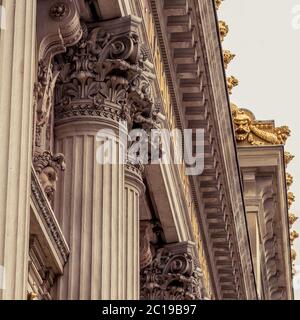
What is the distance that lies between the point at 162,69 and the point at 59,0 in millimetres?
7931

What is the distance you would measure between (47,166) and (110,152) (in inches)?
105

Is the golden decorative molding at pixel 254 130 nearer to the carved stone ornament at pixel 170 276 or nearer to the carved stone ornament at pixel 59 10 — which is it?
the carved stone ornament at pixel 170 276

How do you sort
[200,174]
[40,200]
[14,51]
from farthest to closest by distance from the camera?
[200,174] → [40,200] → [14,51]

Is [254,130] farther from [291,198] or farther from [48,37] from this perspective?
[48,37]

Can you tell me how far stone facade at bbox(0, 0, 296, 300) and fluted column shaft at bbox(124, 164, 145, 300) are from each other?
0.09ft

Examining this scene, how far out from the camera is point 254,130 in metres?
59.6

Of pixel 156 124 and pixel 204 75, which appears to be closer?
pixel 156 124

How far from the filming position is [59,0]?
2323 centimetres

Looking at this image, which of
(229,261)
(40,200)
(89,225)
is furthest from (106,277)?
(229,261)

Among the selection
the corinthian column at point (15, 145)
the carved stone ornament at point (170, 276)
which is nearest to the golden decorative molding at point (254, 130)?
the carved stone ornament at point (170, 276)

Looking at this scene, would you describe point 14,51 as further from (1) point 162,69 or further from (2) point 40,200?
(1) point 162,69

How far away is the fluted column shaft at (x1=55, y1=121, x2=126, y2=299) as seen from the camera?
2412 cm

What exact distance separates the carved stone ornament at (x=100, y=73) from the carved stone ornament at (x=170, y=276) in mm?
8155

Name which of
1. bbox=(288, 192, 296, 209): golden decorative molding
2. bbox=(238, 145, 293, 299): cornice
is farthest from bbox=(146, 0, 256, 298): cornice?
bbox=(288, 192, 296, 209): golden decorative molding
